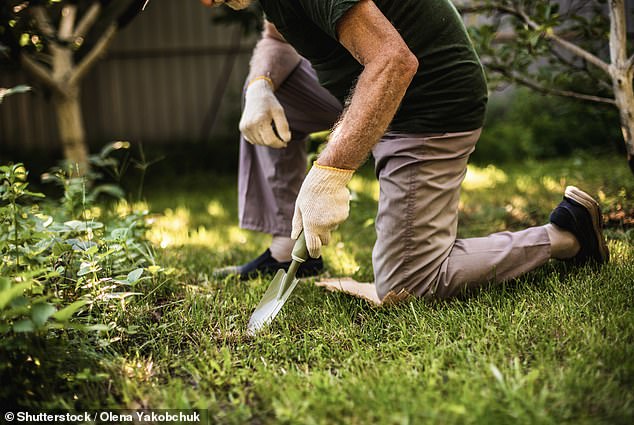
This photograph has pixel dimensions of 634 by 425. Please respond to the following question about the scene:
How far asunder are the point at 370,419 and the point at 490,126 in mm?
5113

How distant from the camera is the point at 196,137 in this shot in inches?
261

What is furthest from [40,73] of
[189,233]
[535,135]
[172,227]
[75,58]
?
[535,135]

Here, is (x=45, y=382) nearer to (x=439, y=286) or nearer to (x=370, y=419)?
(x=370, y=419)

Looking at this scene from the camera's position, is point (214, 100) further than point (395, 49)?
Yes


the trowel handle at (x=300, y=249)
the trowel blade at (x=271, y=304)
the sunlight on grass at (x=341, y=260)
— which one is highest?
the trowel handle at (x=300, y=249)

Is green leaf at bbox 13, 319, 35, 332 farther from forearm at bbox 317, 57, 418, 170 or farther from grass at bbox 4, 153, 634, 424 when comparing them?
forearm at bbox 317, 57, 418, 170

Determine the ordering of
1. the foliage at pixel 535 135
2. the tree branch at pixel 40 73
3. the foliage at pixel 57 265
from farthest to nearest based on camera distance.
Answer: the foliage at pixel 535 135 < the tree branch at pixel 40 73 < the foliage at pixel 57 265

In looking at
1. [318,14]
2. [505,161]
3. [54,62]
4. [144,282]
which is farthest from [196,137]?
[318,14]

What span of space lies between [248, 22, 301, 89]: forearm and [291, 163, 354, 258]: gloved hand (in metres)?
0.79

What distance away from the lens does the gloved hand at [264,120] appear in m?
2.25

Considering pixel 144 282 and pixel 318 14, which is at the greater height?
pixel 318 14

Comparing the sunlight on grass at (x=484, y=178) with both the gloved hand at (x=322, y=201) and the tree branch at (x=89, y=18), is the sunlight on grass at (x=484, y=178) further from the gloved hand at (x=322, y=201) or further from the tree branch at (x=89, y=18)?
the tree branch at (x=89, y=18)

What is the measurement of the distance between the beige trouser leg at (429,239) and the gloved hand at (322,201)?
27 cm

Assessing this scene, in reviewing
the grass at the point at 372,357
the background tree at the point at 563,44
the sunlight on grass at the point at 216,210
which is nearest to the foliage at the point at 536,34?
the background tree at the point at 563,44
